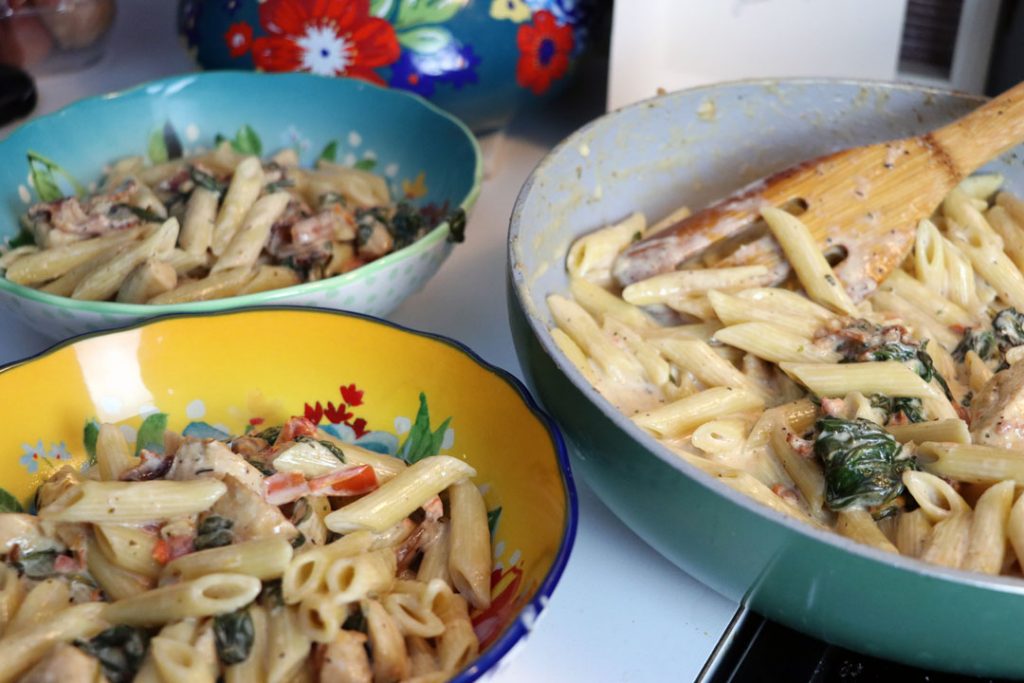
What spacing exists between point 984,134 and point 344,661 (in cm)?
90

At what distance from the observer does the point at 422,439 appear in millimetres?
909

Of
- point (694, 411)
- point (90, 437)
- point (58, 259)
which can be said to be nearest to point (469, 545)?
point (694, 411)

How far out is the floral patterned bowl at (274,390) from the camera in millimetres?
846

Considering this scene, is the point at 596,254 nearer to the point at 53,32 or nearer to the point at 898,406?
the point at 898,406

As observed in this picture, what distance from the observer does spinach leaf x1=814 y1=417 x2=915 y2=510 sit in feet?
2.65

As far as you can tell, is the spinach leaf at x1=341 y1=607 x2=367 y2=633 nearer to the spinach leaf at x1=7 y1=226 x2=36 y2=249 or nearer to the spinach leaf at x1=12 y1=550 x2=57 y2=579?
the spinach leaf at x1=12 y1=550 x2=57 y2=579

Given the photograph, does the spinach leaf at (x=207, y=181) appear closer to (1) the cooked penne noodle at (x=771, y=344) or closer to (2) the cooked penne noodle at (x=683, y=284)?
(2) the cooked penne noodle at (x=683, y=284)

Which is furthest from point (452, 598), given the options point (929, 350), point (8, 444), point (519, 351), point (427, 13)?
point (427, 13)

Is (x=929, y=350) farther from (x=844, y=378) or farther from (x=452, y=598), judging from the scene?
(x=452, y=598)

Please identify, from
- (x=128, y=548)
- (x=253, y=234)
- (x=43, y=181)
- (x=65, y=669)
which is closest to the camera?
(x=65, y=669)

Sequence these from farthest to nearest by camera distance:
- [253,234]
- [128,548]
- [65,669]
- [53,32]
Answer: [53,32]
[253,234]
[128,548]
[65,669]

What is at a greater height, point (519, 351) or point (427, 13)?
point (427, 13)

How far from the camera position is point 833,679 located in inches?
30.2

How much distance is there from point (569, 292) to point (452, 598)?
0.46 meters
